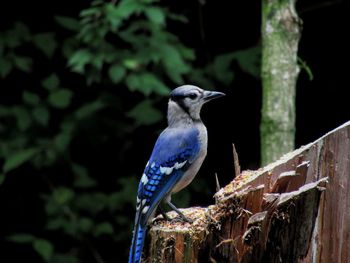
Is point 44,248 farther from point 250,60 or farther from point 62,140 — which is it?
point 250,60

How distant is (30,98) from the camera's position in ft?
20.1

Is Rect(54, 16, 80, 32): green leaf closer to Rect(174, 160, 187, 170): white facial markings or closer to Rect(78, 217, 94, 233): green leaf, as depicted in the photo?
Rect(78, 217, 94, 233): green leaf

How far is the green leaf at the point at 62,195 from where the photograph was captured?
20.5 ft

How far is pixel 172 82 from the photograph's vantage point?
6.12 metres

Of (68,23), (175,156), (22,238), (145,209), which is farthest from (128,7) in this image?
(22,238)

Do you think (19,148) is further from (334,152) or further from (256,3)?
(334,152)

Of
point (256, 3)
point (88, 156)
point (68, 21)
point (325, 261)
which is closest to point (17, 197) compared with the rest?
point (88, 156)

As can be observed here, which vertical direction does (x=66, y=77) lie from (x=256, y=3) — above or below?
below

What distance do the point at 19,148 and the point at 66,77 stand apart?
0.79 metres

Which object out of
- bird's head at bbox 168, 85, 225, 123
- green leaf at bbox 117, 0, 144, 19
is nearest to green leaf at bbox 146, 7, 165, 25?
green leaf at bbox 117, 0, 144, 19

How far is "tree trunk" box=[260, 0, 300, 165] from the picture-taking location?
4719 mm

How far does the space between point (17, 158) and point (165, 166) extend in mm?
2257

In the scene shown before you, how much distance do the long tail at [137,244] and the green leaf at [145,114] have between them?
2.39 metres

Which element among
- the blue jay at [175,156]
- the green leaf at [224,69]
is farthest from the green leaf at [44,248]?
the blue jay at [175,156]
